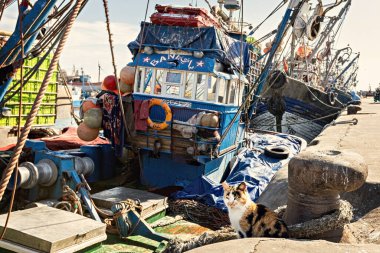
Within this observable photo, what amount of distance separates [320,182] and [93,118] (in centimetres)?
667

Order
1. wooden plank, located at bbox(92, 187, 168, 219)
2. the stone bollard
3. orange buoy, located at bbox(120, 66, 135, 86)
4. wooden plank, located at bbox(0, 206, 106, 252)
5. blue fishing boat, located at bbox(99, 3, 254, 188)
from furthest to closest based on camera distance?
1. orange buoy, located at bbox(120, 66, 135, 86)
2. blue fishing boat, located at bbox(99, 3, 254, 188)
3. wooden plank, located at bbox(92, 187, 168, 219)
4. wooden plank, located at bbox(0, 206, 106, 252)
5. the stone bollard

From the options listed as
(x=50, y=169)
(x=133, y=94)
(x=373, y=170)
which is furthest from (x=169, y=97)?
(x=373, y=170)

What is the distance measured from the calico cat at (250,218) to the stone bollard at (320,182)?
292 mm

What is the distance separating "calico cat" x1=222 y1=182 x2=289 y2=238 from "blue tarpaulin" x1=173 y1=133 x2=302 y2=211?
3763mm

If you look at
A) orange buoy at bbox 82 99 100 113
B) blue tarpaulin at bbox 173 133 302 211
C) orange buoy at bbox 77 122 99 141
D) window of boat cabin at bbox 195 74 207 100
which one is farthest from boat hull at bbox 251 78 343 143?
orange buoy at bbox 77 122 99 141

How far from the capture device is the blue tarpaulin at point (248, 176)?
8.18 m

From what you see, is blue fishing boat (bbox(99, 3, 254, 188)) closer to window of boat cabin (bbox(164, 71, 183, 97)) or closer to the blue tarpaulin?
window of boat cabin (bbox(164, 71, 183, 97))

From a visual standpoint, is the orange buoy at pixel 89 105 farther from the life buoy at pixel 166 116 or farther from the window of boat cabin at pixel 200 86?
the window of boat cabin at pixel 200 86

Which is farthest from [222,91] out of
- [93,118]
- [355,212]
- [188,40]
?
[355,212]

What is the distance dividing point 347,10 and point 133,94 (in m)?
18.6

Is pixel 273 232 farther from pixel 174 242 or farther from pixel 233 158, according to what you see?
pixel 233 158

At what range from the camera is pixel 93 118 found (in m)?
9.15

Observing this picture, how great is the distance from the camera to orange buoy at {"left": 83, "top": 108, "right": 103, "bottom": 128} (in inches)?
359

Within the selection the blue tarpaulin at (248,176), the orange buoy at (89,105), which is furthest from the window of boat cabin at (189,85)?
the orange buoy at (89,105)
